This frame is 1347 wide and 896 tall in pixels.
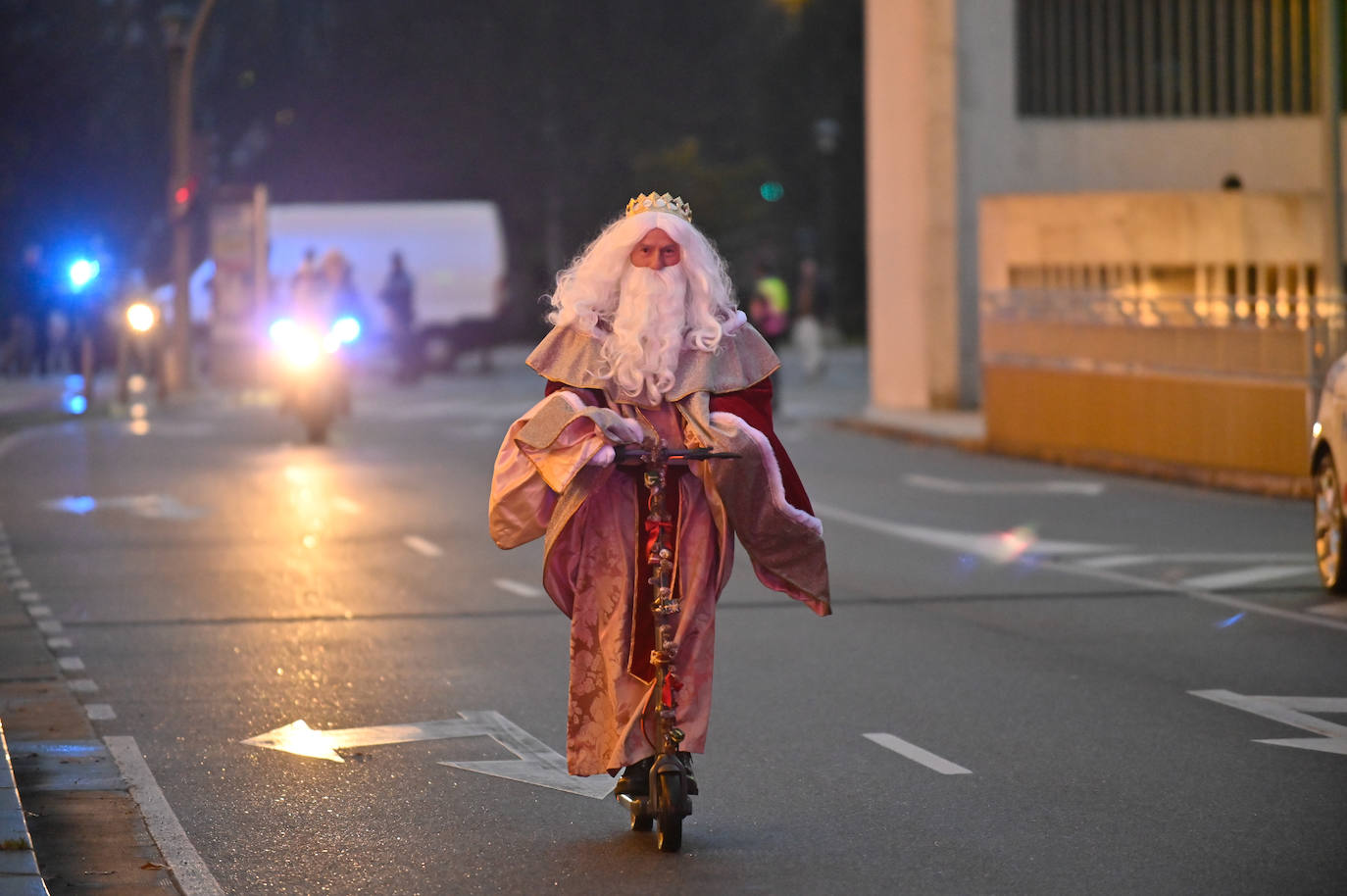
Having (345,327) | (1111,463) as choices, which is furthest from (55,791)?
(345,327)

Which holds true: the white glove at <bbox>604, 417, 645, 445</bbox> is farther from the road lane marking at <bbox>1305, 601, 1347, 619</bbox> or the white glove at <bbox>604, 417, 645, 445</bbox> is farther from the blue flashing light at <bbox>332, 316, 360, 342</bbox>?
the blue flashing light at <bbox>332, 316, 360, 342</bbox>

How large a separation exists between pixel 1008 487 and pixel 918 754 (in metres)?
11.9

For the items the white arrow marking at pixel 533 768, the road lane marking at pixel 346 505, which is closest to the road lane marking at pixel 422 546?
the road lane marking at pixel 346 505

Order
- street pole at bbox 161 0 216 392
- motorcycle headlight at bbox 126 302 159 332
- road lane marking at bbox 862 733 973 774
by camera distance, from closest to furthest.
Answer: road lane marking at bbox 862 733 973 774 → motorcycle headlight at bbox 126 302 159 332 → street pole at bbox 161 0 216 392


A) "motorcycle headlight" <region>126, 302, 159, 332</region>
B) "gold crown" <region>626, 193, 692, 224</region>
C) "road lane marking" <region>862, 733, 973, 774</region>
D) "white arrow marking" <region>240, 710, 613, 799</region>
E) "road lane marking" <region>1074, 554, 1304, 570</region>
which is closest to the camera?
"gold crown" <region>626, 193, 692, 224</region>

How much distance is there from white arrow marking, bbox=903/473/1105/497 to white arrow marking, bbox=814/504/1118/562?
107 inches

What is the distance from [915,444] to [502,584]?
43.6ft

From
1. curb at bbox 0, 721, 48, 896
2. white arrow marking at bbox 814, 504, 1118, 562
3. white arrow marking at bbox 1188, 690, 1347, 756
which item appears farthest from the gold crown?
white arrow marking at bbox 814, 504, 1118, 562

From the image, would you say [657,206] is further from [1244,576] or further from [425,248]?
[425,248]

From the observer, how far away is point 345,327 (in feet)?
87.4

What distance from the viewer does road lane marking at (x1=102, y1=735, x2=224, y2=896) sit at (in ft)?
21.6

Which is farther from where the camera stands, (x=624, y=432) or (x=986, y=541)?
(x=986, y=541)

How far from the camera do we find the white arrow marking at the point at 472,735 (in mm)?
7969

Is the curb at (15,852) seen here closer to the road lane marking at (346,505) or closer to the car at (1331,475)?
the car at (1331,475)
